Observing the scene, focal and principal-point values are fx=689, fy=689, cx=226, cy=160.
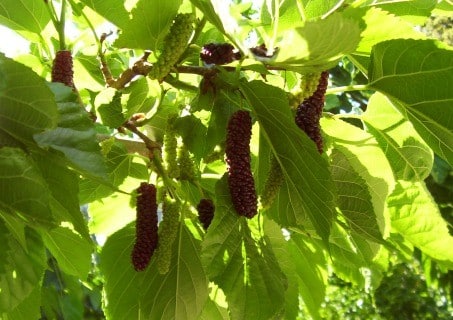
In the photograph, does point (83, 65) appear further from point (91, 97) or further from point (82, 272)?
point (82, 272)

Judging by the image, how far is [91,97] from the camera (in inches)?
39.8

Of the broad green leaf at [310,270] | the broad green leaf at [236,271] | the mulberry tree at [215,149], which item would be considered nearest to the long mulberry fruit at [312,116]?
the mulberry tree at [215,149]

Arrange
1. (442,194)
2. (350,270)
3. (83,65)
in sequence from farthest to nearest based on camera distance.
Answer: (442,194) < (350,270) < (83,65)

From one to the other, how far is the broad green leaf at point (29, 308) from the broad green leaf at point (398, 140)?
0.49 m

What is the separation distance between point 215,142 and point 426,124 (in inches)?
9.9

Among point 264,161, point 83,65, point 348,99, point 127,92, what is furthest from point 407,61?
point 348,99

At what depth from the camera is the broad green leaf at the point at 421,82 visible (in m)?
0.73

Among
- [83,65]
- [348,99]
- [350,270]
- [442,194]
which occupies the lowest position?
[442,194]

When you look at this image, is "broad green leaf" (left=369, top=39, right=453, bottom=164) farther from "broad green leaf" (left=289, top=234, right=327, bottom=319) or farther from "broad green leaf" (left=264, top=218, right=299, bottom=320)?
"broad green leaf" (left=289, top=234, right=327, bottom=319)

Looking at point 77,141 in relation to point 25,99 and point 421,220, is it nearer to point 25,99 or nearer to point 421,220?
point 25,99

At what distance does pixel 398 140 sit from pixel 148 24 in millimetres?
391

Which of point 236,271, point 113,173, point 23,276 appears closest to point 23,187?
point 23,276

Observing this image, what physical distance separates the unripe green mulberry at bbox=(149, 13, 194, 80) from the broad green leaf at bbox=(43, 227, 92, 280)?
225 millimetres

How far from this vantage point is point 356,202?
819 mm
